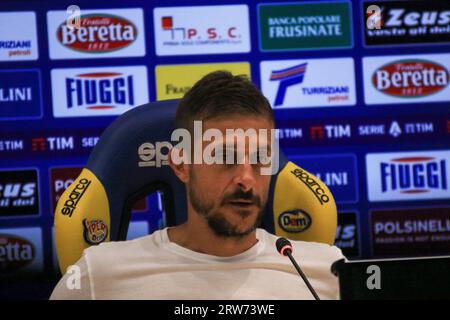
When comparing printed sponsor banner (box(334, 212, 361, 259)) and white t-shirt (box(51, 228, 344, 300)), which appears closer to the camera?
white t-shirt (box(51, 228, 344, 300))

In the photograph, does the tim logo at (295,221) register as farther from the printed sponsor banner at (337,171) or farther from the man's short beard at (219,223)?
the printed sponsor banner at (337,171)

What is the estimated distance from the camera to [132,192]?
5.49 feet

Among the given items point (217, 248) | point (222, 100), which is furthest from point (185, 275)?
point (222, 100)

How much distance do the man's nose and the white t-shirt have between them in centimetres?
15

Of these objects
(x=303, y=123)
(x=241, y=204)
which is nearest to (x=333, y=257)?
(x=241, y=204)

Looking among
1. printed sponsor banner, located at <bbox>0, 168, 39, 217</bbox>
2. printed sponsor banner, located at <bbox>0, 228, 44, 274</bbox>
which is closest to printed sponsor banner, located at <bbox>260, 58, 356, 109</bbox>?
printed sponsor banner, located at <bbox>0, 168, 39, 217</bbox>

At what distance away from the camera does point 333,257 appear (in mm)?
1382

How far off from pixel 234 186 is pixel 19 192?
2.10 meters

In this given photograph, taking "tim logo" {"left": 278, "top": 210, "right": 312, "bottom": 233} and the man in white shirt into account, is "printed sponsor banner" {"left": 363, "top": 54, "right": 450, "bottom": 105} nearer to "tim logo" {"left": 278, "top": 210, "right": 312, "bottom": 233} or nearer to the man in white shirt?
"tim logo" {"left": 278, "top": 210, "right": 312, "bottom": 233}

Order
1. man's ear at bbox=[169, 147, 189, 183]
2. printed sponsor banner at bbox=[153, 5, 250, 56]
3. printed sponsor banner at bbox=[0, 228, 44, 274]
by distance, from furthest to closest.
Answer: printed sponsor banner at bbox=[153, 5, 250, 56]
printed sponsor banner at bbox=[0, 228, 44, 274]
man's ear at bbox=[169, 147, 189, 183]

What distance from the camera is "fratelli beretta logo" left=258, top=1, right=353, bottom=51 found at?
3.20 m

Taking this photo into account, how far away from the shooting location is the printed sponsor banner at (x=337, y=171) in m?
3.21

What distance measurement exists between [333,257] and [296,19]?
2.02m

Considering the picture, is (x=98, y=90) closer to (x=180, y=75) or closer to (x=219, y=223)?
(x=180, y=75)
